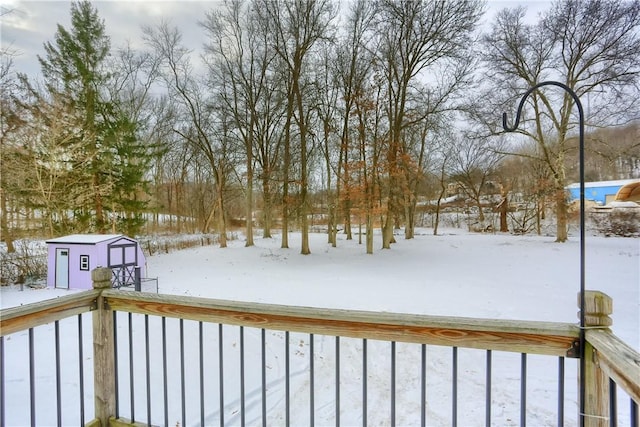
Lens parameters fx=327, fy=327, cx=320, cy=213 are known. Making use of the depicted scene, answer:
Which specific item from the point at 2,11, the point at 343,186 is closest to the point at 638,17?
the point at 343,186

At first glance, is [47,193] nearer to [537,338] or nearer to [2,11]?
[2,11]

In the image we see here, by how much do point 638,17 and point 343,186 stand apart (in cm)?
1146

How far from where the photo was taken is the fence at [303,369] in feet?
3.72

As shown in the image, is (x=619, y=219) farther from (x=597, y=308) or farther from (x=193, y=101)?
(x=193, y=101)

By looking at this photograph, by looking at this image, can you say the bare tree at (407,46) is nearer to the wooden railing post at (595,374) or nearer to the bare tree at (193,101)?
the bare tree at (193,101)

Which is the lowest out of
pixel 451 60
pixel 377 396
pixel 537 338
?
pixel 377 396

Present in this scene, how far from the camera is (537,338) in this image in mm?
1114

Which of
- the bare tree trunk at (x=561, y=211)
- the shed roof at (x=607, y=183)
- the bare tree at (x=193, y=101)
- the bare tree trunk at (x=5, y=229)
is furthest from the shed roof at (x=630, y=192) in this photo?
the bare tree trunk at (x=5, y=229)

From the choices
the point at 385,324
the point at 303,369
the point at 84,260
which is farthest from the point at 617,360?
the point at 84,260

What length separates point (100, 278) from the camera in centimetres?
168

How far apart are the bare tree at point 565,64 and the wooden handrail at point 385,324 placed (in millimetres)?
13039

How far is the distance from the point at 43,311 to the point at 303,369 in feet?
9.25

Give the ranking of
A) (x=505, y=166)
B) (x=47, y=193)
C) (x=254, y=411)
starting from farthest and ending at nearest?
(x=505, y=166) < (x=47, y=193) < (x=254, y=411)

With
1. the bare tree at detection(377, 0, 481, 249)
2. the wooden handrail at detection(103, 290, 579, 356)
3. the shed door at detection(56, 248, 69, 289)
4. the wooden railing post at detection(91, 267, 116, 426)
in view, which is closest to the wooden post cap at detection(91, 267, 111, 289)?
the wooden railing post at detection(91, 267, 116, 426)
